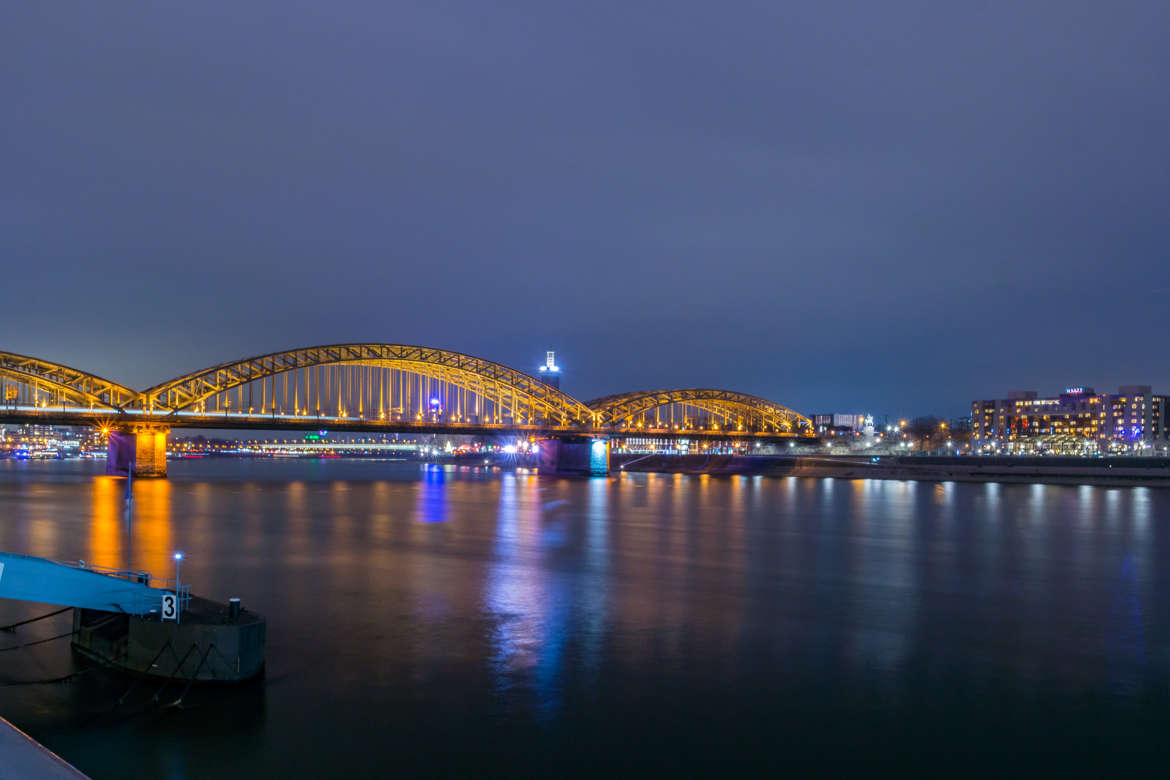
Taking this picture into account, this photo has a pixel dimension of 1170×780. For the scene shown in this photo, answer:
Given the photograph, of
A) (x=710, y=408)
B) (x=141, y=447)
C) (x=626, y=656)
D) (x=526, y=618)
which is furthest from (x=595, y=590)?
(x=710, y=408)

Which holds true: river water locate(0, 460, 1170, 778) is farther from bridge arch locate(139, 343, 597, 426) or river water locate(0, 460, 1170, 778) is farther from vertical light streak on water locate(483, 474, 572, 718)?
bridge arch locate(139, 343, 597, 426)

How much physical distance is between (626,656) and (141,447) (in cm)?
8289

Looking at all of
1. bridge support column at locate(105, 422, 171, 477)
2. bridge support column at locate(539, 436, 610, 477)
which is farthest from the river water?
bridge support column at locate(539, 436, 610, 477)

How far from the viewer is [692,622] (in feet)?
68.2

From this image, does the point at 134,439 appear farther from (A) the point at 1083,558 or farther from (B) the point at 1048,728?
(B) the point at 1048,728

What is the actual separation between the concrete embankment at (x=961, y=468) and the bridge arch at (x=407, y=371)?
2735 centimetres

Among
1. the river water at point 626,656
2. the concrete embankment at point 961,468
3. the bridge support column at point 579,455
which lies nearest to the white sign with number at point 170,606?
the river water at point 626,656

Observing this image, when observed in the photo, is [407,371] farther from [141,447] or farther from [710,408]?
[710,408]

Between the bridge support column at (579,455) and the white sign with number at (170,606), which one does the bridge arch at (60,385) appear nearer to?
the bridge support column at (579,455)

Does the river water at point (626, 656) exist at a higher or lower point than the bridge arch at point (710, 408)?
lower

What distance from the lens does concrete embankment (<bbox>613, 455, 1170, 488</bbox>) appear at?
302ft

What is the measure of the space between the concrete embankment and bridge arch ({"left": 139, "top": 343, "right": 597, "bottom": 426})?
89.7 feet

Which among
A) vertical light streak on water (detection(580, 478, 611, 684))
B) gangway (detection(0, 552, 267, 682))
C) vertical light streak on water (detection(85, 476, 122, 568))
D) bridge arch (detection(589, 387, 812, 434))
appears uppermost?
bridge arch (detection(589, 387, 812, 434))

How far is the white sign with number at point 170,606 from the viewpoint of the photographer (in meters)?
13.9
